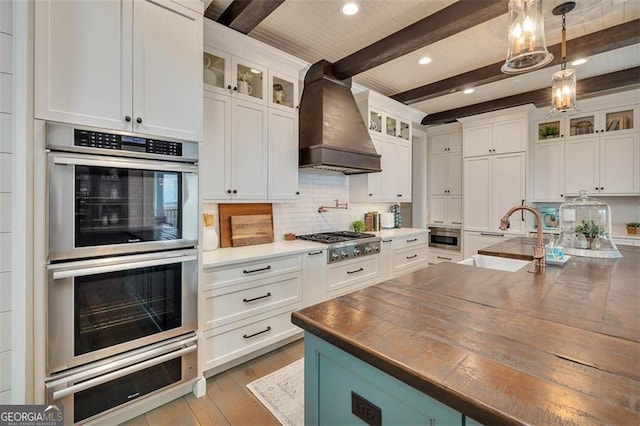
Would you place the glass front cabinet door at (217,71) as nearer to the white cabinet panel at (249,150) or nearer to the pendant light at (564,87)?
the white cabinet panel at (249,150)

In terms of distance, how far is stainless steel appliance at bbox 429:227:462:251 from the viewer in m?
5.29

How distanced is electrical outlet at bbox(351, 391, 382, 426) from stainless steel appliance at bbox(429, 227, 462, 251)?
16.1 feet

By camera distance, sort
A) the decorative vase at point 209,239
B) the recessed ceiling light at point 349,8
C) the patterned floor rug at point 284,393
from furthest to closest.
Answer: the decorative vase at point 209,239
the recessed ceiling light at point 349,8
the patterned floor rug at point 284,393

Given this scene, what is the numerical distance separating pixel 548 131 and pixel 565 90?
2.76 meters

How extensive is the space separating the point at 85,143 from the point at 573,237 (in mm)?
3571

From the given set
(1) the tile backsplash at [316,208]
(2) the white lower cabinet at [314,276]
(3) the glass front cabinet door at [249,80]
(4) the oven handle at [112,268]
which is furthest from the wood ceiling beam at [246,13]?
(2) the white lower cabinet at [314,276]

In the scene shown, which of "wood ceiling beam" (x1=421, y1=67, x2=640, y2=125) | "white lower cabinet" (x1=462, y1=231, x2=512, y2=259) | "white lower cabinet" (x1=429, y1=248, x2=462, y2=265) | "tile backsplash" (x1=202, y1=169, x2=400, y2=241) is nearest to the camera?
"tile backsplash" (x1=202, y1=169, x2=400, y2=241)

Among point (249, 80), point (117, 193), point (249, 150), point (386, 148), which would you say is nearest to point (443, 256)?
point (386, 148)

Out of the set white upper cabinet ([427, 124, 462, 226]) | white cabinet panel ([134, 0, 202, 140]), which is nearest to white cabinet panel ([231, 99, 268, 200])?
white cabinet panel ([134, 0, 202, 140])

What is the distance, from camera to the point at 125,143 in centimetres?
169

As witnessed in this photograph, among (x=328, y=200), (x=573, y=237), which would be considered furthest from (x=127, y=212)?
(x=573, y=237)

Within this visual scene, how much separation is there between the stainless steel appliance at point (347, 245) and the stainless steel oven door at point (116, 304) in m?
1.43

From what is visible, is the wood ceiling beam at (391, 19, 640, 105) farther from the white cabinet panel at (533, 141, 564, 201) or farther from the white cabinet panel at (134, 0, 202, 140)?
the white cabinet panel at (134, 0, 202, 140)

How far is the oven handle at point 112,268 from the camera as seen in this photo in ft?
4.91
